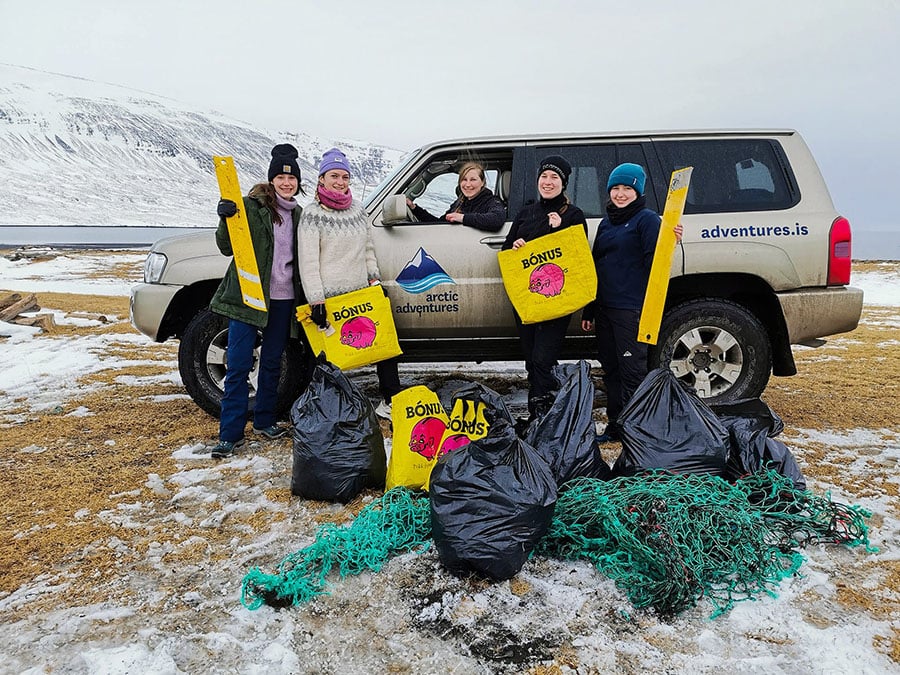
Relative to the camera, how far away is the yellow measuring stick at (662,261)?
329cm

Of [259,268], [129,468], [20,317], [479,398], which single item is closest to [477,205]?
[259,268]

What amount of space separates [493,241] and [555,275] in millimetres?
568

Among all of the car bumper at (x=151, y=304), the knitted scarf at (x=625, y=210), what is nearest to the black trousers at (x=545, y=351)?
the knitted scarf at (x=625, y=210)

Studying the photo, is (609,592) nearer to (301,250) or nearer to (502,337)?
(502,337)

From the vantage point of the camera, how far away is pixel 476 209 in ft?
13.2

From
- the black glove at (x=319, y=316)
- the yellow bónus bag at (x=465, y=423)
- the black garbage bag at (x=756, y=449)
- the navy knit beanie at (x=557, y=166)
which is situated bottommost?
the black garbage bag at (x=756, y=449)

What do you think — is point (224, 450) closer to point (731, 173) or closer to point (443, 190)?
point (443, 190)

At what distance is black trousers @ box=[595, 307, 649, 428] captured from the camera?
11.5 feet

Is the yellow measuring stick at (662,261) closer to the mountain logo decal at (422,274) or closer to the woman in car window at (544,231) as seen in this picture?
the woman in car window at (544,231)

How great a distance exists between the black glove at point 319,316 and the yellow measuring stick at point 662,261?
1.90m

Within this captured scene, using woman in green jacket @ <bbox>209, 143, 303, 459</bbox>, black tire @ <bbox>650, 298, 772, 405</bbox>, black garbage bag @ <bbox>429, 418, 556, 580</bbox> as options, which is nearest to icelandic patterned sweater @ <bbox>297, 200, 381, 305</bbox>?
woman in green jacket @ <bbox>209, 143, 303, 459</bbox>

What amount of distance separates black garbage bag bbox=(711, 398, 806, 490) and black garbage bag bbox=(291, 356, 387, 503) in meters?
1.77

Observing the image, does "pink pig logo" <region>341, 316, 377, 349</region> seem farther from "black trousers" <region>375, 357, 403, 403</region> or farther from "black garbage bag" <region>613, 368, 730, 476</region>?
"black garbage bag" <region>613, 368, 730, 476</region>

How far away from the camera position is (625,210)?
11.3 ft
